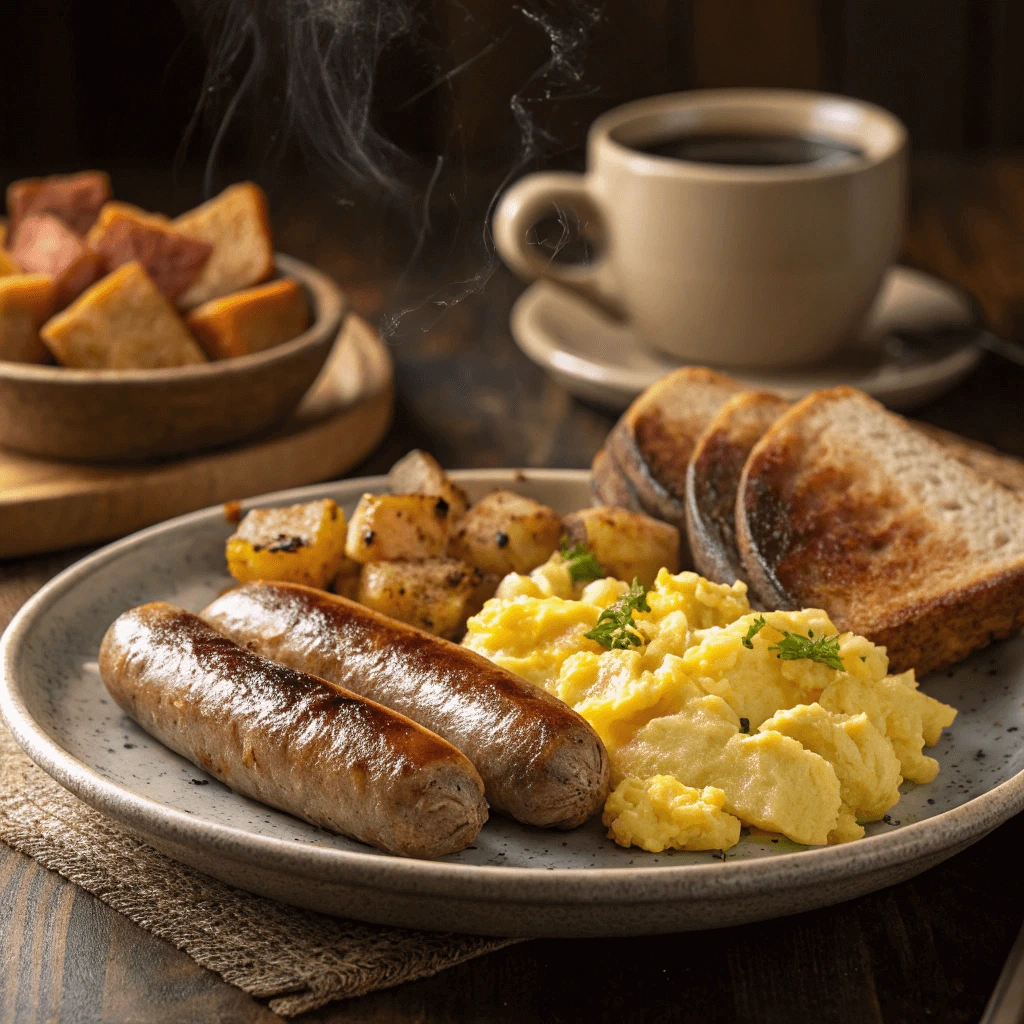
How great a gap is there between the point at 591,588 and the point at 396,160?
1160 mm

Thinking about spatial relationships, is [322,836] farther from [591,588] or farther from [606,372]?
[606,372]

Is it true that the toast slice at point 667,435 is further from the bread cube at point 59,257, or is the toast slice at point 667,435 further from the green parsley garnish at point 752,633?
the bread cube at point 59,257

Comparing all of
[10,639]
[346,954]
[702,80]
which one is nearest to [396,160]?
[10,639]

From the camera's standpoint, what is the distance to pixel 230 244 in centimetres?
347


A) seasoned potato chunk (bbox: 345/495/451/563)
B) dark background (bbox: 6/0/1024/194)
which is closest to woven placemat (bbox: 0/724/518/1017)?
seasoned potato chunk (bbox: 345/495/451/563)

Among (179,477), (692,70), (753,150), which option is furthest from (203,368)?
(692,70)

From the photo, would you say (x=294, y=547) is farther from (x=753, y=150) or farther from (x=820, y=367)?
(x=753, y=150)

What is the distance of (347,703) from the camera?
181cm

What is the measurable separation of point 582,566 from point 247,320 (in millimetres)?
1321

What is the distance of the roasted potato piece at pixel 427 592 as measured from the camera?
91.0 inches

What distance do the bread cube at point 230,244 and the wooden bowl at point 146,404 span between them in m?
0.27

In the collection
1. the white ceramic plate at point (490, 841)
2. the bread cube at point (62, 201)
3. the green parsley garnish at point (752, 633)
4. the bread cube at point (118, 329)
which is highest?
the bread cube at point (62, 201)

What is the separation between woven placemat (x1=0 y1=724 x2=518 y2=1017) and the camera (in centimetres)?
169

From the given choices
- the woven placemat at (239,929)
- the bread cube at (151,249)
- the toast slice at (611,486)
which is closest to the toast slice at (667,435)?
the toast slice at (611,486)
